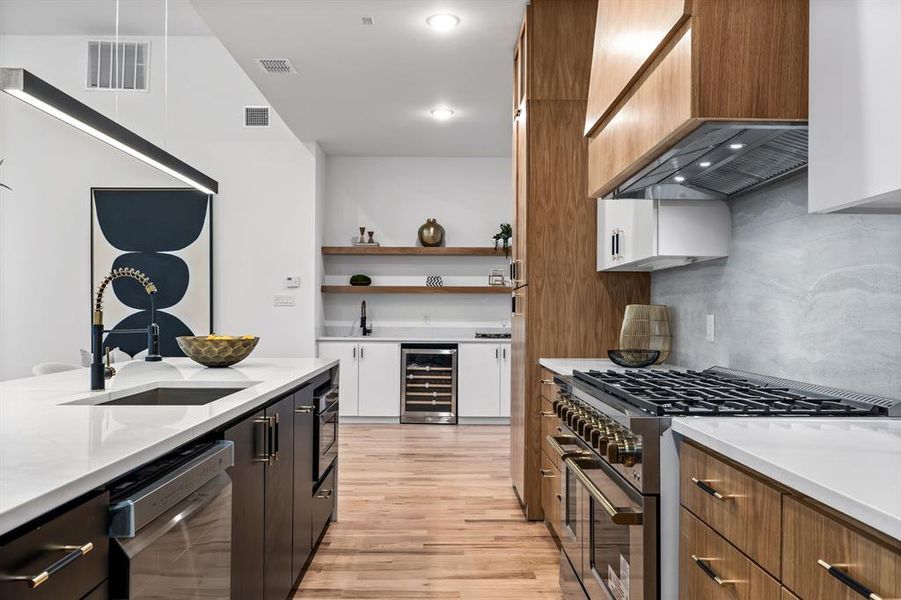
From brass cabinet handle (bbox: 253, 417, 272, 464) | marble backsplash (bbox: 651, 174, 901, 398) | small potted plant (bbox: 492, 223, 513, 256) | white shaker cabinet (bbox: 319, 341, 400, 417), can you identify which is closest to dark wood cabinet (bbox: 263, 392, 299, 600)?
brass cabinet handle (bbox: 253, 417, 272, 464)

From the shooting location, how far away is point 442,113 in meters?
5.37

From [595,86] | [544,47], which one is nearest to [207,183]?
[544,47]

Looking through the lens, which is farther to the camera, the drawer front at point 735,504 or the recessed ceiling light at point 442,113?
the recessed ceiling light at point 442,113

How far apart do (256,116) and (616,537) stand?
5732 millimetres

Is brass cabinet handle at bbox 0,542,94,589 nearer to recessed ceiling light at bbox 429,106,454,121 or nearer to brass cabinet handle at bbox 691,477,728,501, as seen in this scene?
brass cabinet handle at bbox 691,477,728,501

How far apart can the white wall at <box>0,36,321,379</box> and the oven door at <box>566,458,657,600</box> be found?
461cm

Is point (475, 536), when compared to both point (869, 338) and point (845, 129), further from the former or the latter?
point (845, 129)

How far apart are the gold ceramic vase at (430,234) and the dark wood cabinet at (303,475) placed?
407cm

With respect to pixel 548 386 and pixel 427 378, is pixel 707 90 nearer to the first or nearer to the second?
Answer: pixel 548 386

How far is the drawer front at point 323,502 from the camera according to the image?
295cm

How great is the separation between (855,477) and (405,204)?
6.25 meters

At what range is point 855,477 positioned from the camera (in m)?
0.98

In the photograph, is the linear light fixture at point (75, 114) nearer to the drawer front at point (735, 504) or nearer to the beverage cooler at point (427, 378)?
the drawer front at point (735, 504)

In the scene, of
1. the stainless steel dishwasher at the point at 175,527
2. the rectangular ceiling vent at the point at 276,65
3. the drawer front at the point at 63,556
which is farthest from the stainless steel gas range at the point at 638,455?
the rectangular ceiling vent at the point at 276,65
